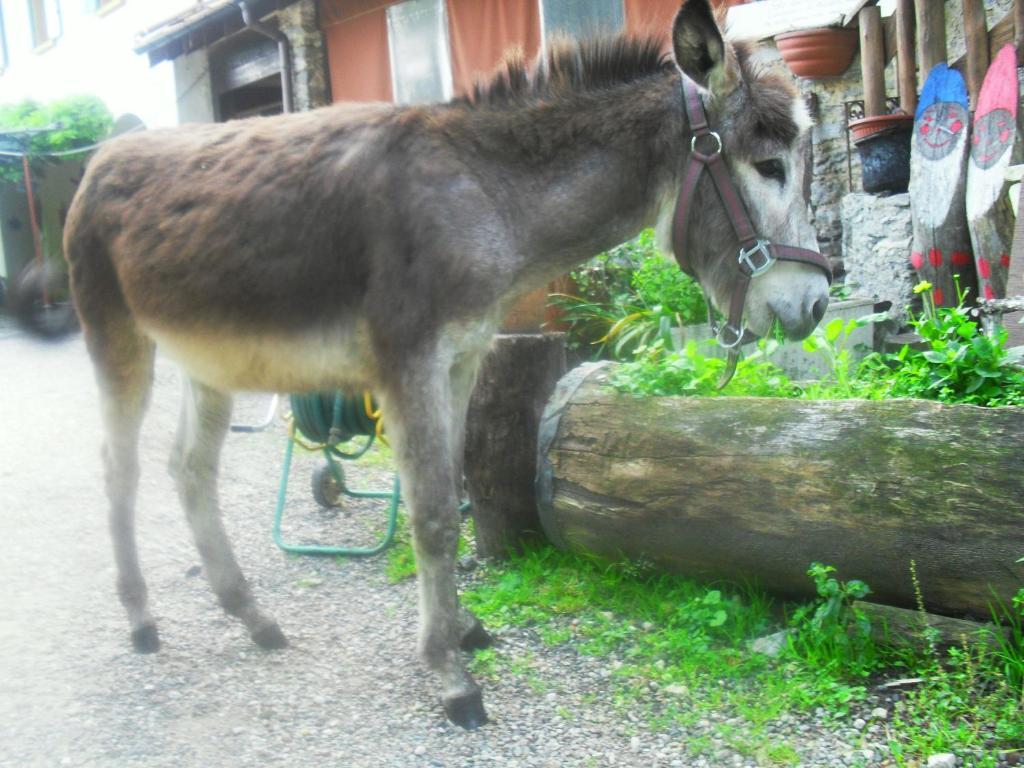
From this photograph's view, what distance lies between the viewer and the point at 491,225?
2998mm

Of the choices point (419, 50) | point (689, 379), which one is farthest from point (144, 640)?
point (419, 50)

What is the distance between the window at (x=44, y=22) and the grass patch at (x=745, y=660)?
19641mm

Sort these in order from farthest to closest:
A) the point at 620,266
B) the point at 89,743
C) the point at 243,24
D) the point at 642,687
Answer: the point at 243,24 → the point at 620,266 → the point at 642,687 → the point at 89,743

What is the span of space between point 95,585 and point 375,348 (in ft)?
7.51

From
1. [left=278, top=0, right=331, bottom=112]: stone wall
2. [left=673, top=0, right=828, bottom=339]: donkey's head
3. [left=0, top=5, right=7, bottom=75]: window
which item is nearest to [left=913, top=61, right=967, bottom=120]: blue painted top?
[left=673, top=0, right=828, bottom=339]: donkey's head

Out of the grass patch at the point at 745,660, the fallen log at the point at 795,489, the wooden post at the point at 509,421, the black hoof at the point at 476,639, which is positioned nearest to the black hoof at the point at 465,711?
the grass patch at the point at 745,660

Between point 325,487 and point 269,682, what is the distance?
2051 mm

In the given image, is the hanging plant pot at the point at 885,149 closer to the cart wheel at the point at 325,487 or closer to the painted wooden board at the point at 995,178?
the painted wooden board at the point at 995,178

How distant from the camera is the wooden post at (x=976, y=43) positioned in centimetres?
525

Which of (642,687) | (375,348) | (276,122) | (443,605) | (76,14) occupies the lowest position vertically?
(642,687)

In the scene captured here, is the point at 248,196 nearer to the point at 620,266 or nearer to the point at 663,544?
the point at 663,544

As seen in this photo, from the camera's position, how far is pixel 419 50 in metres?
9.15

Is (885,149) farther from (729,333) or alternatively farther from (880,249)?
(729,333)

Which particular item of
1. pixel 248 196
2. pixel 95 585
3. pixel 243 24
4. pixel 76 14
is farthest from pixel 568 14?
pixel 76 14
